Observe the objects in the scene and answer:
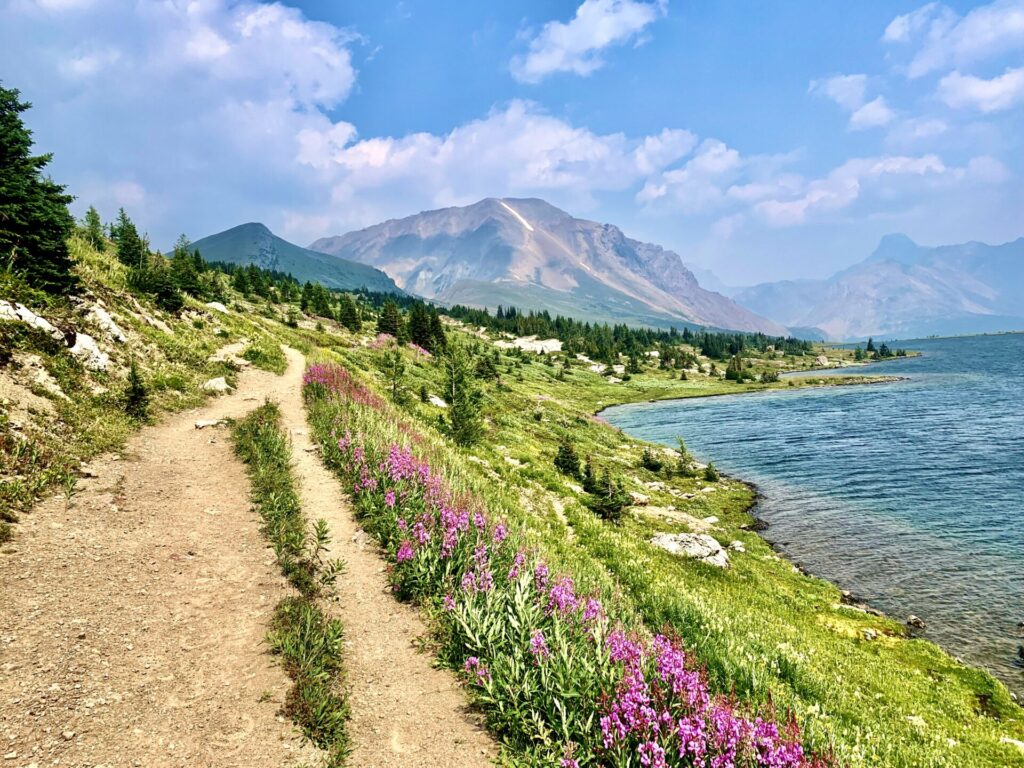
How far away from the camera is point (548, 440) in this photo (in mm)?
39594

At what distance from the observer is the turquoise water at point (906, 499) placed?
1731 centimetres

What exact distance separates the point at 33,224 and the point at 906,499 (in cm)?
4699

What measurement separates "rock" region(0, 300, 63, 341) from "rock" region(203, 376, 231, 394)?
706 cm

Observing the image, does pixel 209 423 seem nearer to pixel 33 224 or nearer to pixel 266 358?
pixel 33 224

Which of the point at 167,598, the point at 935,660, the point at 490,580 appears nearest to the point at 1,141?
the point at 167,598

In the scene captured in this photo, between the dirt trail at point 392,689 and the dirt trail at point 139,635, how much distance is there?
927mm

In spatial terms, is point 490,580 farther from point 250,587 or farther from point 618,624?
point 250,587

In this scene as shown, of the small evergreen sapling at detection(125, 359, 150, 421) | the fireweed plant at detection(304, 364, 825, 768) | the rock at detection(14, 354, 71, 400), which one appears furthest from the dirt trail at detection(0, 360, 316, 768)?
the small evergreen sapling at detection(125, 359, 150, 421)

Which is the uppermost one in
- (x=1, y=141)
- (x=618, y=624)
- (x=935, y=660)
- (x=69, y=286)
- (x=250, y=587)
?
(x=1, y=141)

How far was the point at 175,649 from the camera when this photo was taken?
743 centimetres

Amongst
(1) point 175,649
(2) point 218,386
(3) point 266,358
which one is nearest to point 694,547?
(1) point 175,649

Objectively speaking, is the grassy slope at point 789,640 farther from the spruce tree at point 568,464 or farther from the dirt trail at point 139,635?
the dirt trail at point 139,635

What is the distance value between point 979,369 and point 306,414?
158 m

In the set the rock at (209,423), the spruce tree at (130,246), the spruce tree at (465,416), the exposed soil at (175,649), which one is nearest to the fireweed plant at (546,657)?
the exposed soil at (175,649)
